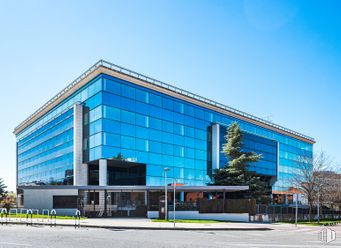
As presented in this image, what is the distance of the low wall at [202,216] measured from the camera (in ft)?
112

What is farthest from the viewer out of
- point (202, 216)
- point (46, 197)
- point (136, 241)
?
point (46, 197)

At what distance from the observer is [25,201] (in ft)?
A: 126

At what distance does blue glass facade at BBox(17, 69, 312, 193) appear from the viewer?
43.6 metres

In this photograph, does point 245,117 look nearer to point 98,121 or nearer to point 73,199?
point 98,121

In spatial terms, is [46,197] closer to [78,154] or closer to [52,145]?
[78,154]

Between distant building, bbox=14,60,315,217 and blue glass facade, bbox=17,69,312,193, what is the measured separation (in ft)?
0.37

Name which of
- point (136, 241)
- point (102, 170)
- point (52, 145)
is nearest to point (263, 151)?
point (102, 170)

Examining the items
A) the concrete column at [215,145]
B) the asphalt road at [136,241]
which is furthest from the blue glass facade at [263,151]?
the asphalt road at [136,241]

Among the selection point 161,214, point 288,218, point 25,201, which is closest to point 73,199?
point 25,201

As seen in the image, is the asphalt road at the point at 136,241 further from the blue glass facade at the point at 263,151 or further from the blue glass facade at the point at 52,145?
the blue glass facade at the point at 263,151

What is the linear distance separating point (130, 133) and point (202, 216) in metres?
14.7

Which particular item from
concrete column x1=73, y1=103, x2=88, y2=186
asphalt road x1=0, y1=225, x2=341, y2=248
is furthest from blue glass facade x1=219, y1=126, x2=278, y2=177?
asphalt road x1=0, y1=225, x2=341, y2=248

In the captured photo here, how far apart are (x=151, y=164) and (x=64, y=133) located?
1285 cm

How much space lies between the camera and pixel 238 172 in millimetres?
47188
